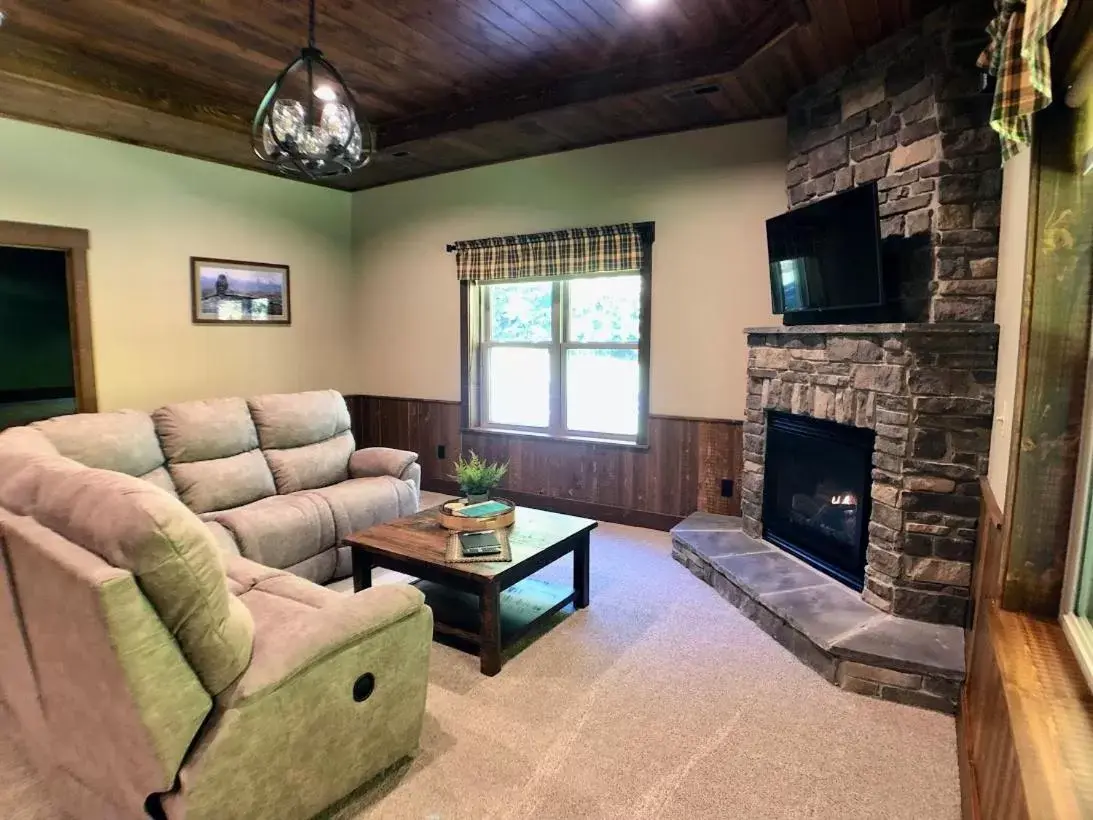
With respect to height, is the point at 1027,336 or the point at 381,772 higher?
the point at 1027,336

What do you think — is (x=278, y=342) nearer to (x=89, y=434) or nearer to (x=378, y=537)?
(x=89, y=434)

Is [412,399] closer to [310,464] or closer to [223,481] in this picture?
[310,464]

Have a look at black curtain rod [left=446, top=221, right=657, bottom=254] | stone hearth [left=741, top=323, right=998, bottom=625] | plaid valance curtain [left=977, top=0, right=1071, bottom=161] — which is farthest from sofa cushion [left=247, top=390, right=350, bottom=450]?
plaid valance curtain [left=977, top=0, right=1071, bottom=161]

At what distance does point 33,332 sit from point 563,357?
5.53 m

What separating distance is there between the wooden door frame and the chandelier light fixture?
99.6 inches

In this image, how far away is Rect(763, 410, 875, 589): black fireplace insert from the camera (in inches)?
124

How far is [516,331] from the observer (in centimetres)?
534

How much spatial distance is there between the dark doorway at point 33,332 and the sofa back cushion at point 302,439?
3.34m

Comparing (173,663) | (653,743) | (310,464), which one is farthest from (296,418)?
(653,743)

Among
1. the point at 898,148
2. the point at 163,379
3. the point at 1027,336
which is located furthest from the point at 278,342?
the point at 1027,336

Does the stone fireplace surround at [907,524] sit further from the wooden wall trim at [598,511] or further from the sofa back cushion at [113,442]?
the sofa back cushion at [113,442]

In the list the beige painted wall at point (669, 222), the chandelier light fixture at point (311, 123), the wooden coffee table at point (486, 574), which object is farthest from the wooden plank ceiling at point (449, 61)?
the wooden coffee table at point (486, 574)

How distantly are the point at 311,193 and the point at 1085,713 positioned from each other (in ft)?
20.2

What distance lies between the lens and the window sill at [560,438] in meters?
4.75
